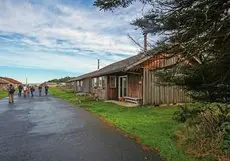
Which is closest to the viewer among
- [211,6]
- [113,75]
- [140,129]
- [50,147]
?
[211,6]

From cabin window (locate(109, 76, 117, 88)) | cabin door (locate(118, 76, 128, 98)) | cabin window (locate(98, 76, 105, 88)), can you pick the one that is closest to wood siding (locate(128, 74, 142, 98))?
cabin door (locate(118, 76, 128, 98))

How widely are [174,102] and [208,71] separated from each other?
16146 mm

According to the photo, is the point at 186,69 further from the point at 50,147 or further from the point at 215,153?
the point at 50,147

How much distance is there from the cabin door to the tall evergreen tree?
1947cm

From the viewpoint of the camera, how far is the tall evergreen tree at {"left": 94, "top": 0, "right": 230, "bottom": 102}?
20.9ft

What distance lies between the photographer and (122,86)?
29.0m

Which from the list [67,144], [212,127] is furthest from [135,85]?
[212,127]

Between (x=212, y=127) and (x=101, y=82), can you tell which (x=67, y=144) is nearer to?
(x=212, y=127)

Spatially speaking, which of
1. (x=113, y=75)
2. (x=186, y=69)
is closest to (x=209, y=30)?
(x=186, y=69)

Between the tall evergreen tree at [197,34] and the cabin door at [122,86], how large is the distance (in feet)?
63.9

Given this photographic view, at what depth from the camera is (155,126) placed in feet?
38.8

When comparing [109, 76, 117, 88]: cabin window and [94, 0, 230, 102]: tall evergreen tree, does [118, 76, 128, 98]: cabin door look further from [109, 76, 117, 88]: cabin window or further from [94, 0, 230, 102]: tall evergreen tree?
[94, 0, 230, 102]: tall evergreen tree

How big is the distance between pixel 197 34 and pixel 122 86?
74.0 feet

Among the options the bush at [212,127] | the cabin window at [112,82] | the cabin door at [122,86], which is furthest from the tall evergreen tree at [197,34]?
the cabin window at [112,82]
